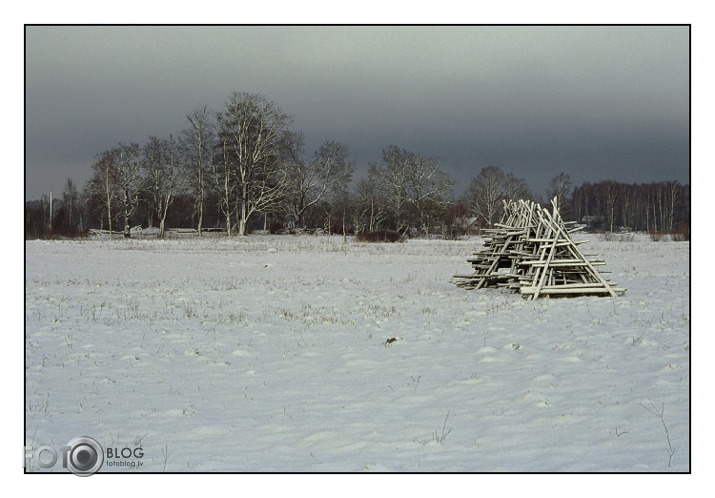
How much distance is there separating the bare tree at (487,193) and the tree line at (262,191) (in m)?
0.15

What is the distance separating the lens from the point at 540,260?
14414mm

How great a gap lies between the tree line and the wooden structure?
115 ft

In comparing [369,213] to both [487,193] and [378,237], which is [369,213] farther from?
[487,193]

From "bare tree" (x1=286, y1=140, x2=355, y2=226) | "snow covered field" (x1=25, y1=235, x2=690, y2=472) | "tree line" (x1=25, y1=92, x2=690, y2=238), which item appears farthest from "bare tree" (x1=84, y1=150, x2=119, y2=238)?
"snow covered field" (x1=25, y1=235, x2=690, y2=472)

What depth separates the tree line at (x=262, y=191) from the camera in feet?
170

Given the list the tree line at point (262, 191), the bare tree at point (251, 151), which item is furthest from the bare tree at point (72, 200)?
the bare tree at point (251, 151)

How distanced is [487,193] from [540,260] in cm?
6467

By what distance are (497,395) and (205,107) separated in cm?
5001

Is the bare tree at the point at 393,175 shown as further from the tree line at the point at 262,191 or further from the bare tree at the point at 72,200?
the bare tree at the point at 72,200

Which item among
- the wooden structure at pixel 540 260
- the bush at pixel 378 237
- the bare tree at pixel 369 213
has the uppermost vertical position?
the bare tree at pixel 369 213

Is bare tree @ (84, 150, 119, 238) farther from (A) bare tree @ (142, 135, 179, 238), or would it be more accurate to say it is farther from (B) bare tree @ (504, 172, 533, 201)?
(B) bare tree @ (504, 172, 533, 201)

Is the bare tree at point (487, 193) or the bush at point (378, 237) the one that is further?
the bare tree at point (487, 193)

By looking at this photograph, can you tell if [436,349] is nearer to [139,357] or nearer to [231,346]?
[231,346]

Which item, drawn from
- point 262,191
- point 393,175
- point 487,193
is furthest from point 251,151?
point 487,193
